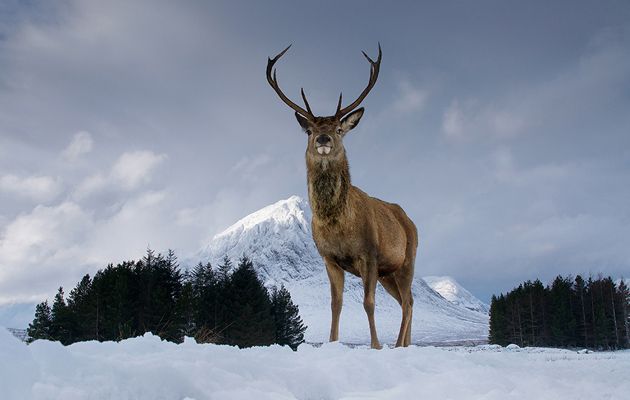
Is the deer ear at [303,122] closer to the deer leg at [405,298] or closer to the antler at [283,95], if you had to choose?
the antler at [283,95]

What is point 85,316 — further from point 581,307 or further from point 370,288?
point 581,307

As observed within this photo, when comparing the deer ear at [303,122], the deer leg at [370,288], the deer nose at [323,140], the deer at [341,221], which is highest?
the deer ear at [303,122]

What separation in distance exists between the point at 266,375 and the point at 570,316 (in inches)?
2680

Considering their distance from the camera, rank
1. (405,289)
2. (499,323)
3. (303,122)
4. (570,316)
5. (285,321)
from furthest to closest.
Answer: (499,323), (570,316), (285,321), (405,289), (303,122)

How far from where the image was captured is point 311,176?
7504 mm

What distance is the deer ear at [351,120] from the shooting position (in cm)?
806

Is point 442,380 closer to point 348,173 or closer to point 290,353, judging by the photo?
point 290,353

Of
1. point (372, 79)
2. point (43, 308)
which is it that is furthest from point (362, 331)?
point (372, 79)

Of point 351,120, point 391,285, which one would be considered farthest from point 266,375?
point 391,285

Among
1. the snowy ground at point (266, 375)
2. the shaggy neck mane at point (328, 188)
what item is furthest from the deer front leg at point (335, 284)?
the snowy ground at point (266, 375)

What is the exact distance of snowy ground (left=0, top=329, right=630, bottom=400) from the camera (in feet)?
7.63

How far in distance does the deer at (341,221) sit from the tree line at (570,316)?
62651 mm

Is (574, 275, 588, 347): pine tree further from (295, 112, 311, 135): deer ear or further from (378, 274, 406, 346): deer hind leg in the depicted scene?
(295, 112, 311, 135): deer ear

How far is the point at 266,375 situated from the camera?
10.3ft
